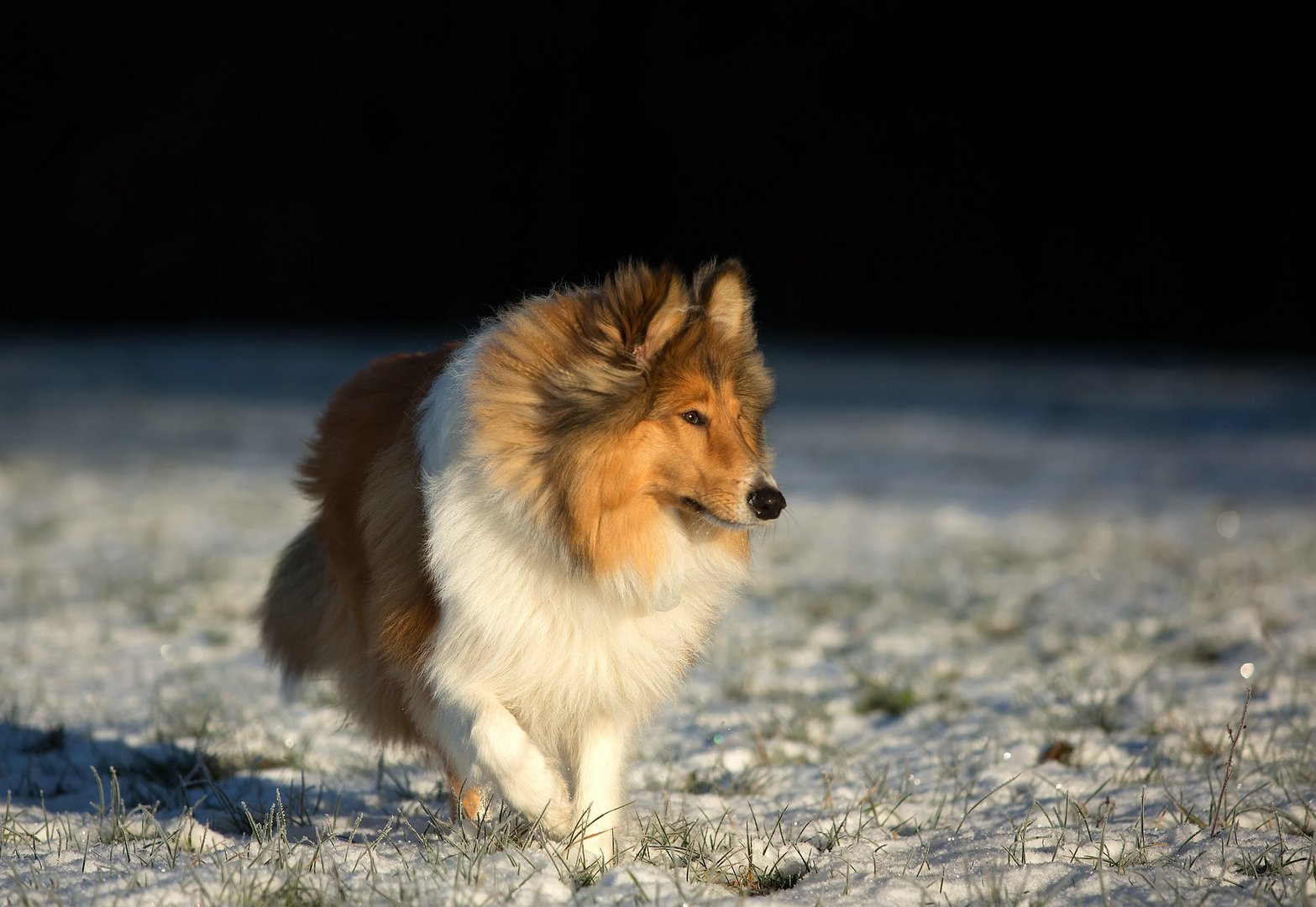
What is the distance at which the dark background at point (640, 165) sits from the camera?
2284 centimetres

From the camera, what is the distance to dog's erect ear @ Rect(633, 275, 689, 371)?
10.9 ft

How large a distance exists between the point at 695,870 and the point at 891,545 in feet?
17.6

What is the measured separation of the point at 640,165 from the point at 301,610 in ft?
72.4

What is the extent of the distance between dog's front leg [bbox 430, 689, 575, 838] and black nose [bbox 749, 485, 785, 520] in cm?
89

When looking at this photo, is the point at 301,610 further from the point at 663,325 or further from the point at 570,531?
the point at 663,325

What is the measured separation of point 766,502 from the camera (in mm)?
3240

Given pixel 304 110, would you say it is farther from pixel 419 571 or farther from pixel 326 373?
pixel 419 571

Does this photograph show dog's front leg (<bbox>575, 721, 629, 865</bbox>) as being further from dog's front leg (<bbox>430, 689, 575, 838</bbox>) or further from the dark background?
the dark background

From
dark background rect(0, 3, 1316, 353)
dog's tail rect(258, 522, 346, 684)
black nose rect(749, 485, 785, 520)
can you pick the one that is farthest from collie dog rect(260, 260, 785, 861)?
dark background rect(0, 3, 1316, 353)

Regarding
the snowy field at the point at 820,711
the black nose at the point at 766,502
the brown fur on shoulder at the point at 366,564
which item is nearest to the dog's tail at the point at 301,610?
the brown fur on shoulder at the point at 366,564

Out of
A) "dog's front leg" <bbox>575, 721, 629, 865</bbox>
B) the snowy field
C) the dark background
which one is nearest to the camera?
the snowy field

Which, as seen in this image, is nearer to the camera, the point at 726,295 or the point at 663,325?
the point at 663,325

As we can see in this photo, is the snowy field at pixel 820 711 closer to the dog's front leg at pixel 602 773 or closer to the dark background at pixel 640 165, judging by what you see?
the dog's front leg at pixel 602 773

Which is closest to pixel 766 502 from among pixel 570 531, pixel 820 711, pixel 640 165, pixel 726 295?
pixel 570 531
